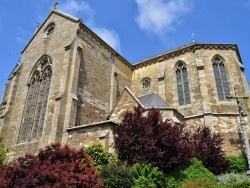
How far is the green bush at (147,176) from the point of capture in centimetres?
1042

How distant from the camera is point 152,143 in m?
12.1

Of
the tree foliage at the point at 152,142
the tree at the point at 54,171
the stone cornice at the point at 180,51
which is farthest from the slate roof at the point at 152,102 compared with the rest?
the tree at the point at 54,171

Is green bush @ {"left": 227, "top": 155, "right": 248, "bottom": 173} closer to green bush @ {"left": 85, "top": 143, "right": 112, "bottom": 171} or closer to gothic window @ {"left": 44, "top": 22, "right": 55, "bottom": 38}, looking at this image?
green bush @ {"left": 85, "top": 143, "right": 112, "bottom": 171}

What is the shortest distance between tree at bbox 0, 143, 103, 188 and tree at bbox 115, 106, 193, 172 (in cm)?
250

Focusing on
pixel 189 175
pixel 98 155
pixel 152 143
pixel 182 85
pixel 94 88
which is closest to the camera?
pixel 152 143

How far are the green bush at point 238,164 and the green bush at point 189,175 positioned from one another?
191 inches

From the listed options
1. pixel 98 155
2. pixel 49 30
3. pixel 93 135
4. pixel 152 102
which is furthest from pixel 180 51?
pixel 98 155

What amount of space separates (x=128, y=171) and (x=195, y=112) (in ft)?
39.6

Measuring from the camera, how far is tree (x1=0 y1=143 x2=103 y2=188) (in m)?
9.00

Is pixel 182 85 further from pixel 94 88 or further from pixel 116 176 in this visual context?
pixel 116 176

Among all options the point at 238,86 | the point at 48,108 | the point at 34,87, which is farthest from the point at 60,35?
the point at 238,86

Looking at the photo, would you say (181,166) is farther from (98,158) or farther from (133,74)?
(133,74)

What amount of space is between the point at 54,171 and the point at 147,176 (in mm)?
4080

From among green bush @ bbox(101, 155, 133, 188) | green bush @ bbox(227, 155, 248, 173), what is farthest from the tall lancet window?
green bush @ bbox(227, 155, 248, 173)
